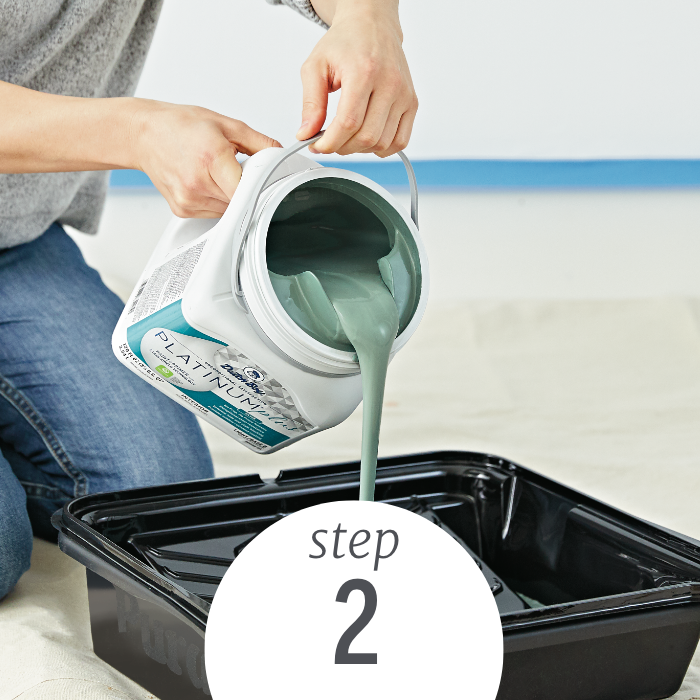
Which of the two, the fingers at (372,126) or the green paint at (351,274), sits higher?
the fingers at (372,126)

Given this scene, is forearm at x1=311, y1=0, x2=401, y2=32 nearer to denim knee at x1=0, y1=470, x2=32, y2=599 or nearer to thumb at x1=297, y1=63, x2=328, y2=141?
thumb at x1=297, y1=63, x2=328, y2=141

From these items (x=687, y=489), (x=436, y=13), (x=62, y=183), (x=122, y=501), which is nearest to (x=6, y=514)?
(x=122, y=501)

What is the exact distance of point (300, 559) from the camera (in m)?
0.49

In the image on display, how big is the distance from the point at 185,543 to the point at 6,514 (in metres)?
0.21

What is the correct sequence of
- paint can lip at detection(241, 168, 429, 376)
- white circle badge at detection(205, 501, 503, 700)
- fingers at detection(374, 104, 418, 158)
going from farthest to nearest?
fingers at detection(374, 104, 418, 158), paint can lip at detection(241, 168, 429, 376), white circle badge at detection(205, 501, 503, 700)

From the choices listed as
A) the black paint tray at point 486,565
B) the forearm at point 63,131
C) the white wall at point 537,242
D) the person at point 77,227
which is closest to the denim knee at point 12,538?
the person at point 77,227

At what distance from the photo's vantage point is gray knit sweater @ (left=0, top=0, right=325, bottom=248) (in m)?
0.90

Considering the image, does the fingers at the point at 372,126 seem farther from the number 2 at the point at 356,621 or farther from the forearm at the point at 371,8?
the number 2 at the point at 356,621

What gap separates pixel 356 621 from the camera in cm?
47

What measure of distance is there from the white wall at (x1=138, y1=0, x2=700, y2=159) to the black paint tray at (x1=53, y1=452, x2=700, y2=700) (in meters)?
1.13

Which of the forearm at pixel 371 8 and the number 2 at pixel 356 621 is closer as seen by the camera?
the number 2 at pixel 356 621

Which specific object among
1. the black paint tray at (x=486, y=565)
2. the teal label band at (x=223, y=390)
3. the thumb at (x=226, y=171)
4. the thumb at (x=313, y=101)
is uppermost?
the thumb at (x=313, y=101)

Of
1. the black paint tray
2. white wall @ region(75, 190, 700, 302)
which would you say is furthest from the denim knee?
white wall @ region(75, 190, 700, 302)

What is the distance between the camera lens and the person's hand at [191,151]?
64 centimetres
